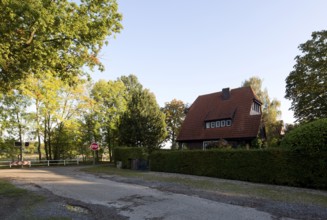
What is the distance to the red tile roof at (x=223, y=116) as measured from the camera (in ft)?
88.3

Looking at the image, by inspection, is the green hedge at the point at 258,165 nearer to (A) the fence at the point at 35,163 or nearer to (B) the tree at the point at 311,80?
(B) the tree at the point at 311,80

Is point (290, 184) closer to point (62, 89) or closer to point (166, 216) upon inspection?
point (166, 216)

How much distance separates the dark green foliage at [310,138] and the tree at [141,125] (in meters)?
20.1

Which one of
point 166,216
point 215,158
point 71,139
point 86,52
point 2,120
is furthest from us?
point 71,139

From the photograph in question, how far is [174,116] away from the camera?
53344 mm

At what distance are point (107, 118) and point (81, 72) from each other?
2964cm

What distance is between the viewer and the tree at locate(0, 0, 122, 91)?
32.2 ft

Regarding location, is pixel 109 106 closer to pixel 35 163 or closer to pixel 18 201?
pixel 35 163

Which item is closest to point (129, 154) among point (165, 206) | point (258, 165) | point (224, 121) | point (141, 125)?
point (141, 125)

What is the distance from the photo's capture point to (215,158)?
60.3ft

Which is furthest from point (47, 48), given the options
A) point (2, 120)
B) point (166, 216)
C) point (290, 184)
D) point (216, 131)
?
point (2, 120)

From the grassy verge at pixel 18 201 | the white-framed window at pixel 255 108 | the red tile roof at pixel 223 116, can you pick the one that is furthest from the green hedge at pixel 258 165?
the white-framed window at pixel 255 108

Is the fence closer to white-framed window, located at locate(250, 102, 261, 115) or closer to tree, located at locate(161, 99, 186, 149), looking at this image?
tree, located at locate(161, 99, 186, 149)

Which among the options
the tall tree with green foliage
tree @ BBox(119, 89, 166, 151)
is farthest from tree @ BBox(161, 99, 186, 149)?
tree @ BBox(119, 89, 166, 151)
